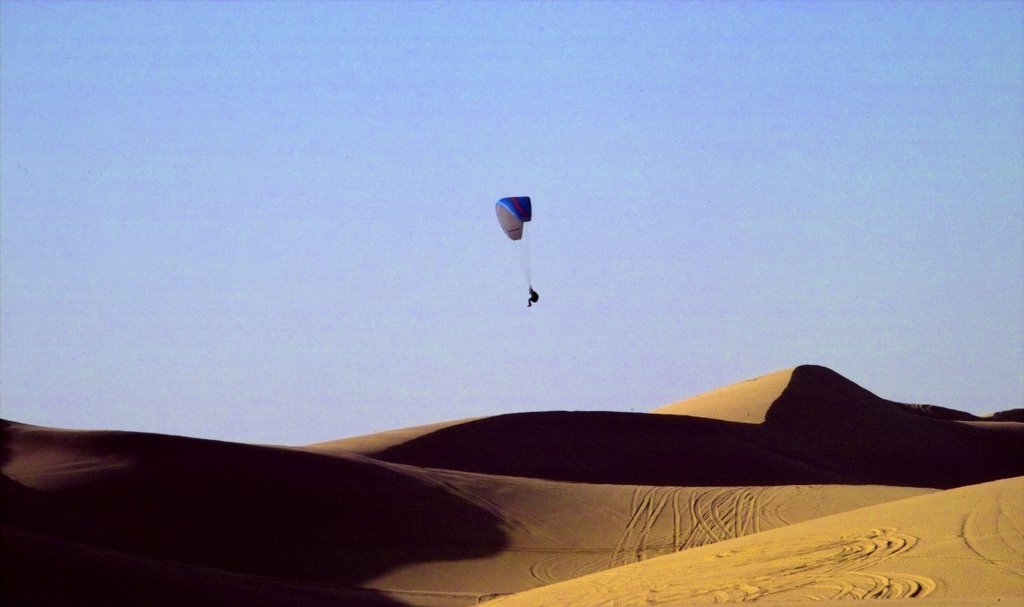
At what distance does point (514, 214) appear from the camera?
34.5 metres

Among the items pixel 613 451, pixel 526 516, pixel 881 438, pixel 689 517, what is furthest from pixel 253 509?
pixel 881 438

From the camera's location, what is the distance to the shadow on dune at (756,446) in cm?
3444

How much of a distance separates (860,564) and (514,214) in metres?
20.9

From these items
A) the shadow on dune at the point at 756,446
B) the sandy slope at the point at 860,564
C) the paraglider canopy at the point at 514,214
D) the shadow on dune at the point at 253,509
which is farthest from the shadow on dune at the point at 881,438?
the sandy slope at the point at 860,564

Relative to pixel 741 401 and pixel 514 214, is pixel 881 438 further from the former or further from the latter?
pixel 514 214

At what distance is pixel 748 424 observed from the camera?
135 ft

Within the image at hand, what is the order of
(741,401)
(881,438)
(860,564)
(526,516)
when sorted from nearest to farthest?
(860,564)
(526,516)
(881,438)
(741,401)

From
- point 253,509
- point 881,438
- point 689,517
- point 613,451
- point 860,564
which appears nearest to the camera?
point 860,564

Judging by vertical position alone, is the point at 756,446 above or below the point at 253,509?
below

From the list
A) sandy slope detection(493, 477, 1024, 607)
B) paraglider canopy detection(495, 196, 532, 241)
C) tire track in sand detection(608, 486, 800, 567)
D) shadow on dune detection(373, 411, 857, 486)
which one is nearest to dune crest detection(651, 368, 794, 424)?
shadow on dune detection(373, 411, 857, 486)

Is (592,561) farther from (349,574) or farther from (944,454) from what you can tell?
(944,454)

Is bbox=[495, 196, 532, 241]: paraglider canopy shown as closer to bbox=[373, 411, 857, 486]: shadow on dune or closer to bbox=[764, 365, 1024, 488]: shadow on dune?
bbox=[373, 411, 857, 486]: shadow on dune

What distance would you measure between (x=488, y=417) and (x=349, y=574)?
16.5m

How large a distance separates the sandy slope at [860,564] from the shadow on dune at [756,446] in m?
15.4
